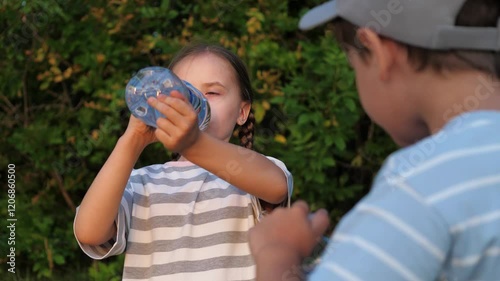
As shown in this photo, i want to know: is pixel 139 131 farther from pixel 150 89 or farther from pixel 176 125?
pixel 176 125

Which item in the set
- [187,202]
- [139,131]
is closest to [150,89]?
[139,131]

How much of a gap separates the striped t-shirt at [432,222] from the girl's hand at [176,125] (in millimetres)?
902

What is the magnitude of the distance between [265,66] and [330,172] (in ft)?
2.55

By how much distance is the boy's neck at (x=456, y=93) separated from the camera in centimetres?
135

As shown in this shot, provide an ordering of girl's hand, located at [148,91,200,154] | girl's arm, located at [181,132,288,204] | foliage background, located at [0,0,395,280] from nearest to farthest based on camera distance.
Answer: girl's hand, located at [148,91,200,154]
girl's arm, located at [181,132,288,204]
foliage background, located at [0,0,395,280]

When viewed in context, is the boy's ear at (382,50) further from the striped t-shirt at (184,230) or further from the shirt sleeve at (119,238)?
the shirt sleeve at (119,238)

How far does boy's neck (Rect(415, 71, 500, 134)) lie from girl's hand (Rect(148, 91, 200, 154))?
83 centimetres

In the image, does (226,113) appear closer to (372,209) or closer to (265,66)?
(372,209)

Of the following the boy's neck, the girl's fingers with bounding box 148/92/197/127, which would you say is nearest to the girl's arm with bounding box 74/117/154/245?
the girl's fingers with bounding box 148/92/197/127

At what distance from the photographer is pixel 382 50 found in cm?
140

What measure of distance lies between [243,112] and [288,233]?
1.69 metres

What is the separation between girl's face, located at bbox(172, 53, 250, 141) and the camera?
289 cm

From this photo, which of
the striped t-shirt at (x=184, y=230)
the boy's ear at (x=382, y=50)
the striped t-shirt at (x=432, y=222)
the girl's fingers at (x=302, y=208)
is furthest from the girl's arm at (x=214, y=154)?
the striped t-shirt at (x=432, y=222)

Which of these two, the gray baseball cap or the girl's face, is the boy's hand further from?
the girl's face
